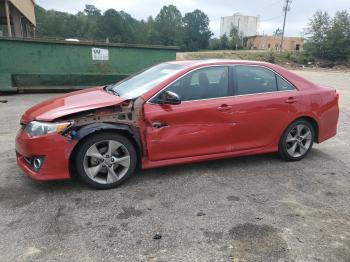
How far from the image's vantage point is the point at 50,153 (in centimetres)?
389

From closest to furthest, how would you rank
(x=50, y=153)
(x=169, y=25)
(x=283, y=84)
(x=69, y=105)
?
(x=50, y=153) < (x=69, y=105) < (x=283, y=84) < (x=169, y=25)

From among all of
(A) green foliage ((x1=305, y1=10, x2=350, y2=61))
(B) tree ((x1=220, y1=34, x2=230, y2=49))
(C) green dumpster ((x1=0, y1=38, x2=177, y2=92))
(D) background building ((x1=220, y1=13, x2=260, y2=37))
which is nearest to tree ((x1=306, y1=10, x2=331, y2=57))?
(A) green foliage ((x1=305, y1=10, x2=350, y2=61))

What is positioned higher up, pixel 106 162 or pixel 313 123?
pixel 313 123

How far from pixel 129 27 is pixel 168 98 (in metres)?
103

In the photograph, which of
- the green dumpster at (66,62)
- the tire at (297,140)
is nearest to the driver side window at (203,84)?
the tire at (297,140)

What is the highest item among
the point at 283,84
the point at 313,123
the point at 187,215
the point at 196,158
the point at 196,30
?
the point at 196,30

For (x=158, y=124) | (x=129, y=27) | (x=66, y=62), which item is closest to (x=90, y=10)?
(x=129, y=27)

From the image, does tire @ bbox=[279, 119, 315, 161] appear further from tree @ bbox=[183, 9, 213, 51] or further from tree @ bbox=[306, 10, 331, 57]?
tree @ bbox=[183, 9, 213, 51]

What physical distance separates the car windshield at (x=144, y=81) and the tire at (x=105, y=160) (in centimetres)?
68

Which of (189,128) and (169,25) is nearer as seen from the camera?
(189,128)

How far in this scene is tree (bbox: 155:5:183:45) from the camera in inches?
4320

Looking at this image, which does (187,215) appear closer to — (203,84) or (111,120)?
(111,120)

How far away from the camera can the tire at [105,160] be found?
4.05 meters

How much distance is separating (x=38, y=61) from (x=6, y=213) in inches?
365
